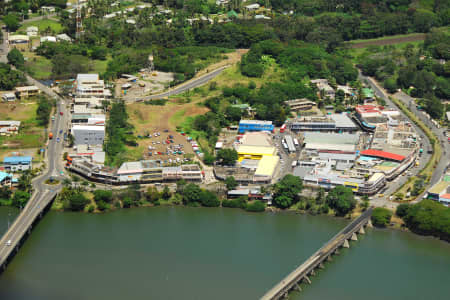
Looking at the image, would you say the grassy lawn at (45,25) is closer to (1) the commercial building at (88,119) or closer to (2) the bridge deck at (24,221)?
(1) the commercial building at (88,119)

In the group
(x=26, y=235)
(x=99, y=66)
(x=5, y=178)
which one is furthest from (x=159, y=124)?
(x=26, y=235)

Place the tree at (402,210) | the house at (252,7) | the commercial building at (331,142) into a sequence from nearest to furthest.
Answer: the tree at (402,210) < the commercial building at (331,142) < the house at (252,7)

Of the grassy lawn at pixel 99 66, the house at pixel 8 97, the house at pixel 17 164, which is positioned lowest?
the house at pixel 17 164

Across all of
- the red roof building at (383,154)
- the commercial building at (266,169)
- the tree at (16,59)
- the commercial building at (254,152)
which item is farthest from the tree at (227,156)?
the tree at (16,59)

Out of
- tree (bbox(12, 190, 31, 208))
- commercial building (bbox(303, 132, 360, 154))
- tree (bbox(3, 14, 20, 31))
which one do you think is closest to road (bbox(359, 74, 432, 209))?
commercial building (bbox(303, 132, 360, 154))

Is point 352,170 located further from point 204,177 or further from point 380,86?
point 380,86

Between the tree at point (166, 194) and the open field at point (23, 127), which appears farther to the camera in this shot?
the open field at point (23, 127)

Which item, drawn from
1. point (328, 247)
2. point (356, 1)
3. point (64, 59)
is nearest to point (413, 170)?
point (328, 247)
